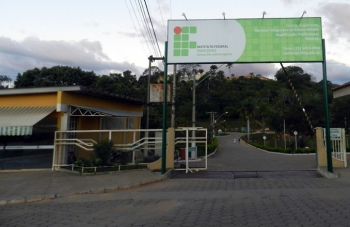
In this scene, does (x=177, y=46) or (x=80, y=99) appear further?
(x=80, y=99)

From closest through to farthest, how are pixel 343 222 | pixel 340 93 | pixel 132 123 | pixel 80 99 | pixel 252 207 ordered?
pixel 343 222
pixel 252 207
pixel 80 99
pixel 340 93
pixel 132 123

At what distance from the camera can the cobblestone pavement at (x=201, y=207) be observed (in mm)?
5988

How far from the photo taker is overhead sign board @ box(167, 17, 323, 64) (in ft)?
41.7

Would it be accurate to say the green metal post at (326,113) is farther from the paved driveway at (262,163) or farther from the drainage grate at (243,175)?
the paved driveway at (262,163)

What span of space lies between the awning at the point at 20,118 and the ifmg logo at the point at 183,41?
597 cm

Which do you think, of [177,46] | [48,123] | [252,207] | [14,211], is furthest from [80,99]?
[252,207]

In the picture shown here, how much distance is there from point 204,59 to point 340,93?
315 inches

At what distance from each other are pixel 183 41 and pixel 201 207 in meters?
7.80

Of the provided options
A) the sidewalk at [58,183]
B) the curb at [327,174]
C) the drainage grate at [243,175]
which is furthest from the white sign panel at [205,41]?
the curb at [327,174]

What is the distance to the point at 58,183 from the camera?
10859mm

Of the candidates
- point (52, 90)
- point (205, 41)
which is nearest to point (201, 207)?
point (205, 41)

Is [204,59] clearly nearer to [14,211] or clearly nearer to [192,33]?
[192,33]

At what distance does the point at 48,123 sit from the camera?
14.3 metres

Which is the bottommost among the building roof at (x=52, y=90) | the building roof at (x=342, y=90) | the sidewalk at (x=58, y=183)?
the sidewalk at (x=58, y=183)
